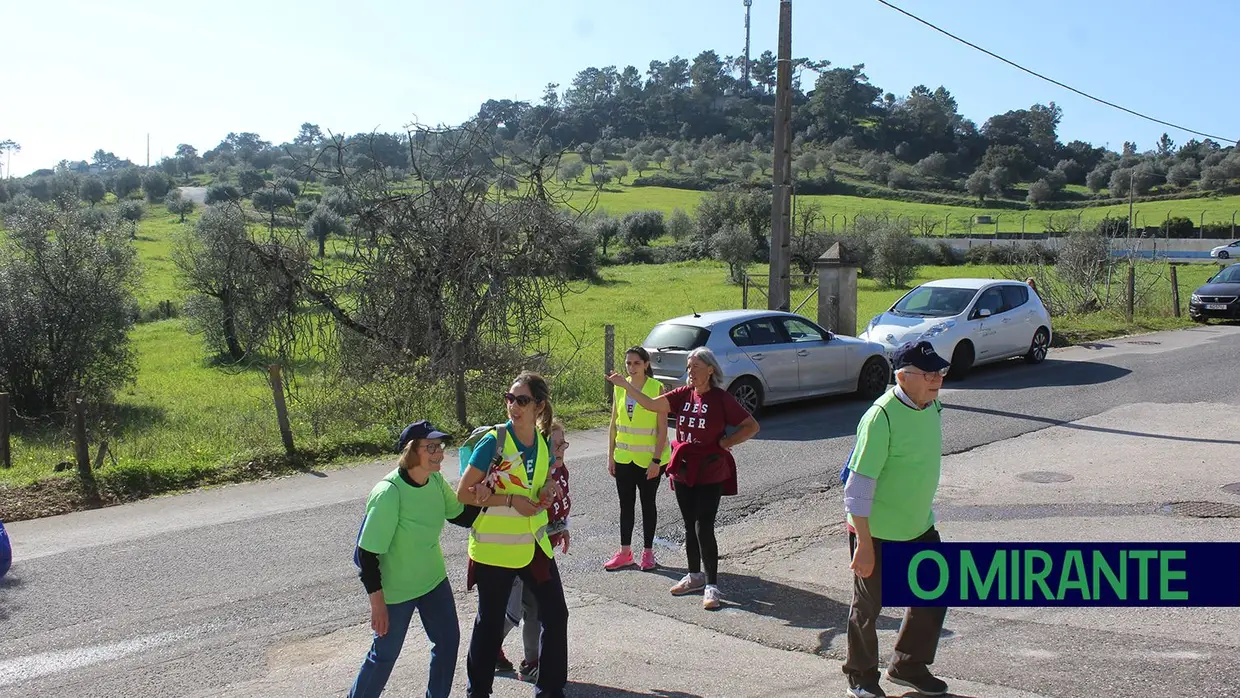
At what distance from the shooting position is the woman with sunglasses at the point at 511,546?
15.5 feet

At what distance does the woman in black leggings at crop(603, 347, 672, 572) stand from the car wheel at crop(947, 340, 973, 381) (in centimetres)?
1034

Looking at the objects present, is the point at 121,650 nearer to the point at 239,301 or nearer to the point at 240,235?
the point at 239,301

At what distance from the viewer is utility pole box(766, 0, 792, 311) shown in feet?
49.9

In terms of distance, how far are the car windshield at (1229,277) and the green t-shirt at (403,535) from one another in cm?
2649

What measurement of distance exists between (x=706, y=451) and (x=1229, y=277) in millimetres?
24565

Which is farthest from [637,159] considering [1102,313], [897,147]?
[1102,313]

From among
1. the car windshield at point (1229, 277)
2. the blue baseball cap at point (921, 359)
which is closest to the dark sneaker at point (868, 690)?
the blue baseball cap at point (921, 359)

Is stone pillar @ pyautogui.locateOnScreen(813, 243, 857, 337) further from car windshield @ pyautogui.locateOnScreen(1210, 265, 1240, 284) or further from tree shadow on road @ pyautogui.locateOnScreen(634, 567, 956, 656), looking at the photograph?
car windshield @ pyautogui.locateOnScreen(1210, 265, 1240, 284)

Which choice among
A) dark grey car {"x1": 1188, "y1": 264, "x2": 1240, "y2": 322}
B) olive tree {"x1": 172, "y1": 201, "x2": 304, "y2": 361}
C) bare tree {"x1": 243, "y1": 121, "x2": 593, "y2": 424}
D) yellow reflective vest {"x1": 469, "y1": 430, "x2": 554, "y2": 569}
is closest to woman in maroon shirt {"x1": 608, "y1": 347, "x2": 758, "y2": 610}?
yellow reflective vest {"x1": 469, "y1": 430, "x2": 554, "y2": 569}

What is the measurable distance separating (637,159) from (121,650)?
118448 mm

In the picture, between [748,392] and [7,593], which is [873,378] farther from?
[7,593]

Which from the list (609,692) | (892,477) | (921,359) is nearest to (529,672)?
(609,692)

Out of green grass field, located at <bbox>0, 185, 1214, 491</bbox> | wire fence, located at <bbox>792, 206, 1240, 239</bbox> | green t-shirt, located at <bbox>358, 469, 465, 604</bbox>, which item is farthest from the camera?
wire fence, located at <bbox>792, 206, 1240, 239</bbox>

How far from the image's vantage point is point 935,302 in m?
17.1
